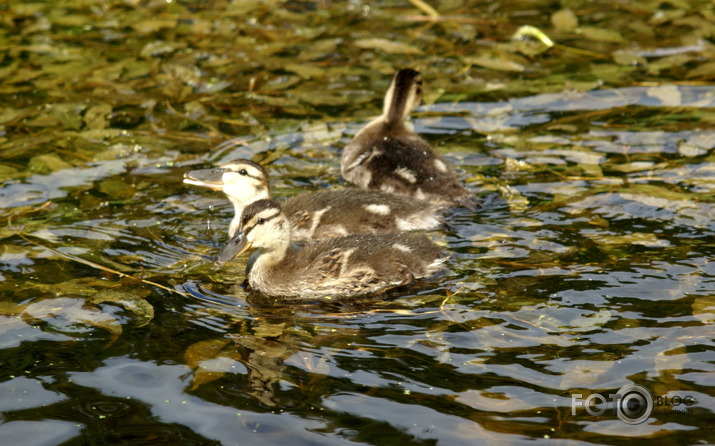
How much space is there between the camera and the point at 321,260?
200 inches

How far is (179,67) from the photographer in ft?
26.4

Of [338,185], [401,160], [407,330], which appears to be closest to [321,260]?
[407,330]

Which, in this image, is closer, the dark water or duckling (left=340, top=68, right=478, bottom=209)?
the dark water

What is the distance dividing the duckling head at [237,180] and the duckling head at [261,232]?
0.67m

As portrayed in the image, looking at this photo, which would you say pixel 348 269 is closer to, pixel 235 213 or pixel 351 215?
pixel 351 215

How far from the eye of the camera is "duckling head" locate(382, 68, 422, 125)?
666cm

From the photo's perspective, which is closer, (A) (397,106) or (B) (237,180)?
(B) (237,180)

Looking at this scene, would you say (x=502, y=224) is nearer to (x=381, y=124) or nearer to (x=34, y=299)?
(x=381, y=124)

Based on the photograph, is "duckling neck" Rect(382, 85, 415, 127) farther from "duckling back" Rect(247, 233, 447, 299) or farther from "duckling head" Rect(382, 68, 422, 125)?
"duckling back" Rect(247, 233, 447, 299)

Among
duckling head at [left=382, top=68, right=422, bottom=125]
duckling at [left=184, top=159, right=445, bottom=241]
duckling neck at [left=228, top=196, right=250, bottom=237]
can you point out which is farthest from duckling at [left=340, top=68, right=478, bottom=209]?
duckling neck at [left=228, top=196, right=250, bottom=237]

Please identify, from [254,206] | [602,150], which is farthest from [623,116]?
[254,206]

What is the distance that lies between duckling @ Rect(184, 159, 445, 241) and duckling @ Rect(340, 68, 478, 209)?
19 cm

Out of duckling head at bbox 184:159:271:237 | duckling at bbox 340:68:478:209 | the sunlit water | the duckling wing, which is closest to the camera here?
the sunlit water

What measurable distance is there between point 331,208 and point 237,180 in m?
0.62
